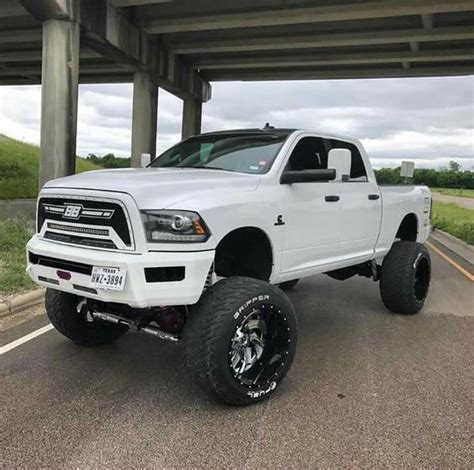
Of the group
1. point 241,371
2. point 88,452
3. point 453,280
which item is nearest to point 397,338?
point 241,371

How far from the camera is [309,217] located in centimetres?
488

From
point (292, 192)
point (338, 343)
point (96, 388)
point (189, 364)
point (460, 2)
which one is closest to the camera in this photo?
point (189, 364)

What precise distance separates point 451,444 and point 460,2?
14.0 metres

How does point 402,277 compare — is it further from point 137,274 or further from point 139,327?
point 137,274

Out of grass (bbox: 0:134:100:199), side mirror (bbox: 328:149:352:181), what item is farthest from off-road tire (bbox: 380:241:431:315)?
grass (bbox: 0:134:100:199)

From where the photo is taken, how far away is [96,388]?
420 centimetres

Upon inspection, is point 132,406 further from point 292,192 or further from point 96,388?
point 292,192

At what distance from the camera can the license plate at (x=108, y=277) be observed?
11.5 feet

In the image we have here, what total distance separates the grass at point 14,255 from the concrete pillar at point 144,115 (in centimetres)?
1071

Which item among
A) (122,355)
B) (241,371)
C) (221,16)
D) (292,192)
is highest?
(221,16)

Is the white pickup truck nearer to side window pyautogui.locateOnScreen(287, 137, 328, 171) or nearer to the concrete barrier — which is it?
side window pyautogui.locateOnScreen(287, 137, 328, 171)

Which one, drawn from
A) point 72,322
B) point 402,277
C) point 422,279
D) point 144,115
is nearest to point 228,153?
point 72,322

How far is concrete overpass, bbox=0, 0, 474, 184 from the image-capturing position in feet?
48.1

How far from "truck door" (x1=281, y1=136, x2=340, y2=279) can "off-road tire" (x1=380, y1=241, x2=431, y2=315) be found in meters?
1.40
